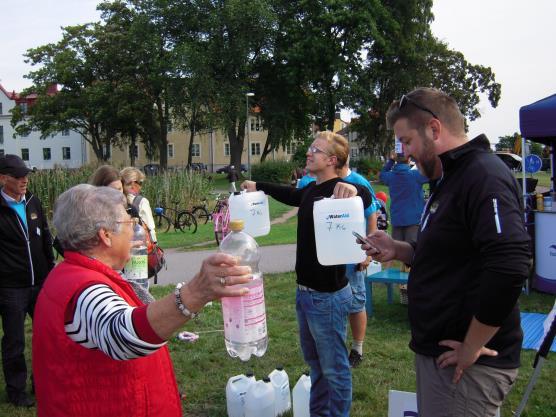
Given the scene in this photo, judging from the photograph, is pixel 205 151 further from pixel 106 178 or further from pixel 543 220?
pixel 106 178

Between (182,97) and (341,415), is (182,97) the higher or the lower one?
the higher one

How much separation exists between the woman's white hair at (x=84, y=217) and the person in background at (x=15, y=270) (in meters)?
2.73

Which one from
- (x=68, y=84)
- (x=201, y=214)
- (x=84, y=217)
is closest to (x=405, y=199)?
(x=84, y=217)

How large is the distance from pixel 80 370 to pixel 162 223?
54.6 ft

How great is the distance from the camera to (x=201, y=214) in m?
18.5

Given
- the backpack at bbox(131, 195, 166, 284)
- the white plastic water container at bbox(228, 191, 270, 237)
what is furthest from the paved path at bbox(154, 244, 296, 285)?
the white plastic water container at bbox(228, 191, 270, 237)

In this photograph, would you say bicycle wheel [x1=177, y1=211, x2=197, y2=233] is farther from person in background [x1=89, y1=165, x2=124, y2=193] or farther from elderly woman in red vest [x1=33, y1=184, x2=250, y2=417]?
elderly woman in red vest [x1=33, y1=184, x2=250, y2=417]

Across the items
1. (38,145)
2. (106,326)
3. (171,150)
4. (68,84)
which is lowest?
(106,326)

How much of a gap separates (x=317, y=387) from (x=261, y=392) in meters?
0.56

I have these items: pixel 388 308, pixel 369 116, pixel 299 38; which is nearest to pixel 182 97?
pixel 299 38

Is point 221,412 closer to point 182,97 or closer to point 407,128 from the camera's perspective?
point 407,128

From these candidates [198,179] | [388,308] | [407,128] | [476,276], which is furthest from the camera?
[198,179]

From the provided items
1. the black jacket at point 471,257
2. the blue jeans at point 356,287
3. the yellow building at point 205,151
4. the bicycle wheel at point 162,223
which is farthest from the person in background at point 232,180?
the yellow building at point 205,151

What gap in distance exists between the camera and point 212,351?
17.5ft
